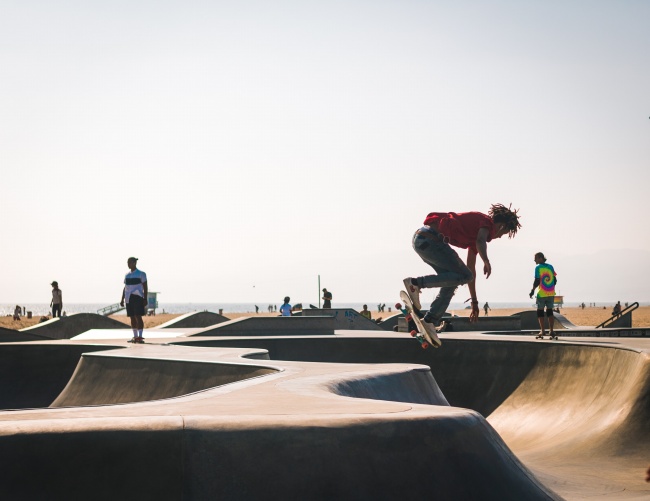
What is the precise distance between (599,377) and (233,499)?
27.0ft

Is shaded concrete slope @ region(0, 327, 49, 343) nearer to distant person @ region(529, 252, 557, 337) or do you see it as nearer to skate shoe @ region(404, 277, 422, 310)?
distant person @ region(529, 252, 557, 337)

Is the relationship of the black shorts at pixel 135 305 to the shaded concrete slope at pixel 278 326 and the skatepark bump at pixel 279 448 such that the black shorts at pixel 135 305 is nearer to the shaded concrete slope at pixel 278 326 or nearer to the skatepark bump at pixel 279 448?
the shaded concrete slope at pixel 278 326

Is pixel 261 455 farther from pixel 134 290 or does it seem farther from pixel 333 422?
pixel 134 290

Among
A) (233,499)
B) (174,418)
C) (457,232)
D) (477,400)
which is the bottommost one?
(477,400)

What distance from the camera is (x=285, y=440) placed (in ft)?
13.5

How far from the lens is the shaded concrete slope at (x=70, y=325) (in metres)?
25.0

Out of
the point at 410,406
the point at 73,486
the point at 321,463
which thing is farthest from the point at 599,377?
the point at 73,486

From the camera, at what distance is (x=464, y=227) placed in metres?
8.60

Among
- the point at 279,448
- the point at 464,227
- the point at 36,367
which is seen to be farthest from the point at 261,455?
the point at 36,367

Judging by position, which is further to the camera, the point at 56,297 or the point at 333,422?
the point at 56,297

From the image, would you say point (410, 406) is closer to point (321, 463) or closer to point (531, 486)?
point (531, 486)

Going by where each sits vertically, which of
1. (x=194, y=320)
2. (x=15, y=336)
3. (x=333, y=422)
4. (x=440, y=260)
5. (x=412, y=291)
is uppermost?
(x=440, y=260)

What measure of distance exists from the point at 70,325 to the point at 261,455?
22952 mm

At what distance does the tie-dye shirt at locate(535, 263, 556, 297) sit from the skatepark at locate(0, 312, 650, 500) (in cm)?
145
